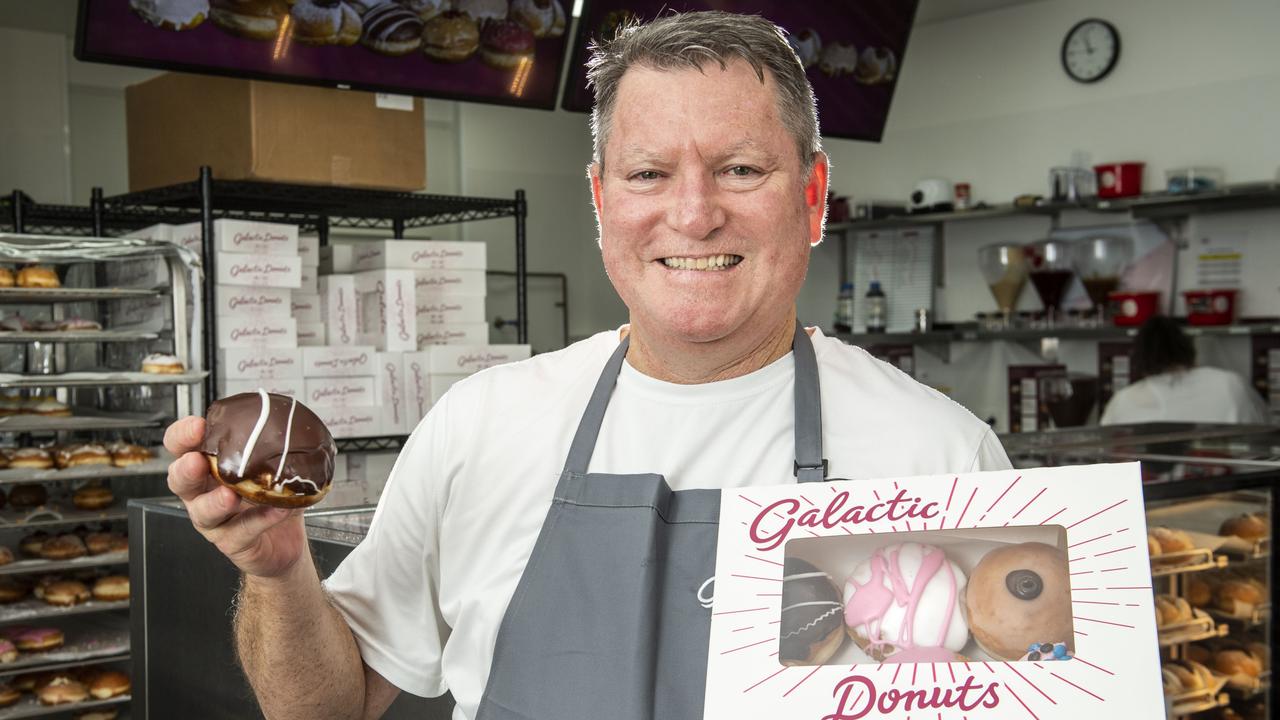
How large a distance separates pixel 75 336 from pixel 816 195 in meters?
2.88

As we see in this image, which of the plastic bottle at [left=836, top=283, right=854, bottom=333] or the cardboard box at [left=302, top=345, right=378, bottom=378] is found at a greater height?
the plastic bottle at [left=836, top=283, right=854, bottom=333]

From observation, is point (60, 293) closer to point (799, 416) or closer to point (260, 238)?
point (260, 238)

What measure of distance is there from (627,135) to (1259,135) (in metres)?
5.19

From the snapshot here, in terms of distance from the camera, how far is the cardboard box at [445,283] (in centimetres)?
398

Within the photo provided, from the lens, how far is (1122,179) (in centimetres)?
568

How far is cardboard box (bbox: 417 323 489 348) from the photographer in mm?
3996

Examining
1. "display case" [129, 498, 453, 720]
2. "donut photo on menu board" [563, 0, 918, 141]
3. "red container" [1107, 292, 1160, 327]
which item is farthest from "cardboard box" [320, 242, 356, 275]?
"red container" [1107, 292, 1160, 327]

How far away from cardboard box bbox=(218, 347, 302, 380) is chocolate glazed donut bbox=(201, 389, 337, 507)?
2.58m

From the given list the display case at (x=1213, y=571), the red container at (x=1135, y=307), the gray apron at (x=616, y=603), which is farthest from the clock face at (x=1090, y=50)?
the gray apron at (x=616, y=603)

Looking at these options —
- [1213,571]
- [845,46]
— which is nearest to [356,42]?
[845,46]

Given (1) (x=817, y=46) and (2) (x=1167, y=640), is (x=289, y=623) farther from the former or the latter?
(1) (x=817, y=46)

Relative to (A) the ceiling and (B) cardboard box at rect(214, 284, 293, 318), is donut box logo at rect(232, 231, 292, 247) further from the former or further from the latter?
(A) the ceiling

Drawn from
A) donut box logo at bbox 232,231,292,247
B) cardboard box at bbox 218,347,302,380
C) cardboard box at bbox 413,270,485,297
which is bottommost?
cardboard box at bbox 218,347,302,380

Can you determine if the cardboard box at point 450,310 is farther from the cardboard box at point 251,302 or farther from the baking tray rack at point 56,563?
the baking tray rack at point 56,563
